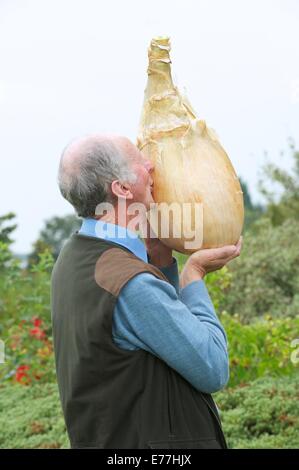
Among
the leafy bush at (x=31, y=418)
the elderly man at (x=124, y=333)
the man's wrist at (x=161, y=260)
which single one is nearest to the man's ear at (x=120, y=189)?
the elderly man at (x=124, y=333)

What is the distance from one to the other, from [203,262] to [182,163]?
0.33m

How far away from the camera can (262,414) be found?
4.79m

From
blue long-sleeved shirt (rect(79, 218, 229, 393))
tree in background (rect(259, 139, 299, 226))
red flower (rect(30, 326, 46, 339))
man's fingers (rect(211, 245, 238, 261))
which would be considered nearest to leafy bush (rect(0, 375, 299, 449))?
red flower (rect(30, 326, 46, 339))

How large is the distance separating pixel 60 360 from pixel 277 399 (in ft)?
9.11

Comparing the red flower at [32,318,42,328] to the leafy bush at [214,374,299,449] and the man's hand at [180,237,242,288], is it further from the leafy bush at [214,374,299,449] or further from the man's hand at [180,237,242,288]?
the man's hand at [180,237,242,288]

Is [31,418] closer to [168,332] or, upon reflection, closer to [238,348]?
[238,348]

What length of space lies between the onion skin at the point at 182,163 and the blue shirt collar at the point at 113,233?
17 centimetres

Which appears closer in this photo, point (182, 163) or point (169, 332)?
point (169, 332)

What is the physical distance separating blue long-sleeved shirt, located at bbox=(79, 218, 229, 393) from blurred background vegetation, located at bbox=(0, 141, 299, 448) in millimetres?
1526

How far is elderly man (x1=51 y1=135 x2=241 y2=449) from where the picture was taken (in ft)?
7.25

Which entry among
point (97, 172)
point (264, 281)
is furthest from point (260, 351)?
point (97, 172)

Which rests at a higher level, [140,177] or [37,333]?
[140,177]
